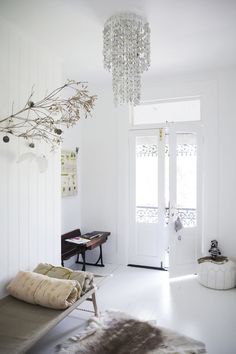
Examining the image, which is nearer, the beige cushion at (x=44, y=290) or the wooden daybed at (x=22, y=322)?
the wooden daybed at (x=22, y=322)

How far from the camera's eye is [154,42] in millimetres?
2852

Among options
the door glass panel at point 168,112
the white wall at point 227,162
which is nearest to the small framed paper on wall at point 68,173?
the door glass panel at point 168,112

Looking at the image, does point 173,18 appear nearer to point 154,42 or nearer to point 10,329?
point 154,42

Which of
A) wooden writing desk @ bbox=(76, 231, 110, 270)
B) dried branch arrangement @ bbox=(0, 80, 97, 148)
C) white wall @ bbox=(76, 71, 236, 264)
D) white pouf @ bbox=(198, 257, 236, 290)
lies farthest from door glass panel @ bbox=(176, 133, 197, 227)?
dried branch arrangement @ bbox=(0, 80, 97, 148)

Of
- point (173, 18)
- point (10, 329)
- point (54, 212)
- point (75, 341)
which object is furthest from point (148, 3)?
point (75, 341)

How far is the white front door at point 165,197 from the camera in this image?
3.86 meters

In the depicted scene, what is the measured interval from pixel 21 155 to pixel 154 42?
1.86 metres

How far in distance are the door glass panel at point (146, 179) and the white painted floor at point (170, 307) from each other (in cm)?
91

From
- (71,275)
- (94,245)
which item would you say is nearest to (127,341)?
(71,275)

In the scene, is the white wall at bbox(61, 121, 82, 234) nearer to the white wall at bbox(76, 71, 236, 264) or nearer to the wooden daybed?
the white wall at bbox(76, 71, 236, 264)

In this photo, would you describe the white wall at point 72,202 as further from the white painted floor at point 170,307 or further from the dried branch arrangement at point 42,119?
the dried branch arrangement at point 42,119

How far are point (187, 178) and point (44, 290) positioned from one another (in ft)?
8.23

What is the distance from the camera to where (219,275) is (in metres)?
3.35

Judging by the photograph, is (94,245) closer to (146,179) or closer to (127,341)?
(146,179)
